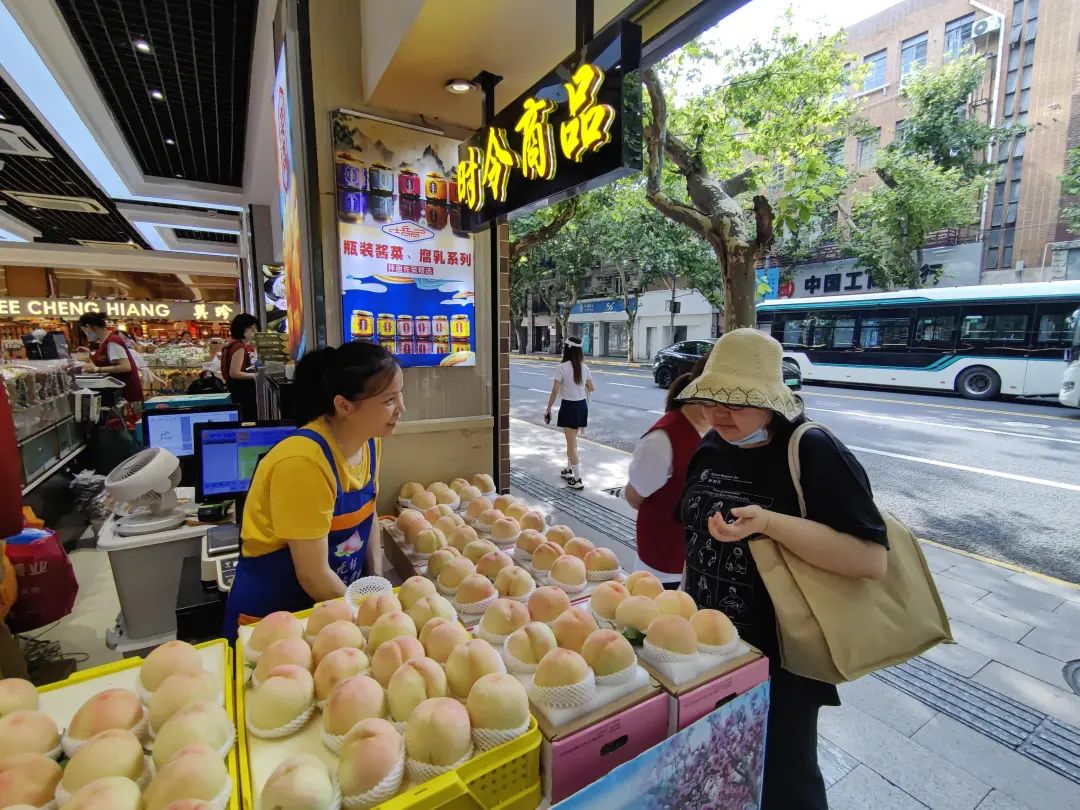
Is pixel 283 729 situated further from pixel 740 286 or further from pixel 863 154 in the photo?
pixel 863 154

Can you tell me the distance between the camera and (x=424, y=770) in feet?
3.10

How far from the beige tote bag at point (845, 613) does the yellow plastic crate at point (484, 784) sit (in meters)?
0.81

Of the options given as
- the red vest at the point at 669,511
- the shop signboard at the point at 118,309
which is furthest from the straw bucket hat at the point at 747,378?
the shop signboard at the point at 118,309

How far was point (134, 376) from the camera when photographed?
21.8 feet

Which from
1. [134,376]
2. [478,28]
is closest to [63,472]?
[134,376]

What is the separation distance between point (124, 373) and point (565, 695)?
767 cm

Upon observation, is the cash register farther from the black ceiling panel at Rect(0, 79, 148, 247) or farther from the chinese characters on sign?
the black ceiling panel at Rect(0, 79, 148, 247)

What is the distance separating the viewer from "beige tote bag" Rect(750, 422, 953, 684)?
4.58ft

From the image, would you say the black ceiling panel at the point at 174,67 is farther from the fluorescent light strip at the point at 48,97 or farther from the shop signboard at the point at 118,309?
the shop signboard at the point at 118,309

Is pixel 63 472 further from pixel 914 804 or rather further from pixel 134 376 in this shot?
pixel 914 804

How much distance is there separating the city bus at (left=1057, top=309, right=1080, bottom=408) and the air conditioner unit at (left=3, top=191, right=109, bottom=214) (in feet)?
66.8

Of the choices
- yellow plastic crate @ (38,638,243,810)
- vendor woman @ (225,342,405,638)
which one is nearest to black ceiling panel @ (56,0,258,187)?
vendor woman @ (225,342,405,638)

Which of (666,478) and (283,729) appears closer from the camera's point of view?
(283,729)

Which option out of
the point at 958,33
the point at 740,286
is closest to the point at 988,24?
the point at 958,33
